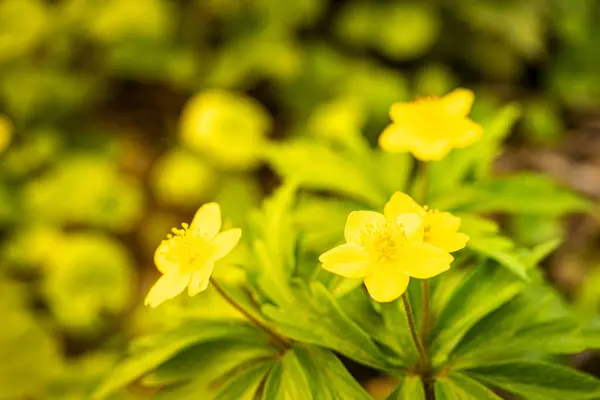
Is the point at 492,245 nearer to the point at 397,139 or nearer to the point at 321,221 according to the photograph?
the point at 397,139

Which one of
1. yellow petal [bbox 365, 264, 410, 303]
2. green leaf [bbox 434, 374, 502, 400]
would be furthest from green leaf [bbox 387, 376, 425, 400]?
yellow petal [bbox 365, 264, 410, 303]

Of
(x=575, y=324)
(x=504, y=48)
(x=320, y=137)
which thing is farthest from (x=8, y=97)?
(x=575, y=324)

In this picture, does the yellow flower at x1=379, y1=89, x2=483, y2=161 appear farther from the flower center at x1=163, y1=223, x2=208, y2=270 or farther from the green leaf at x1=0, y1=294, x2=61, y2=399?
the green leaf at x1=0, y1=294, x2=61, y2=399

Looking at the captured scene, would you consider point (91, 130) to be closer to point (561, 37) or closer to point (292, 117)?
point (292, 117)

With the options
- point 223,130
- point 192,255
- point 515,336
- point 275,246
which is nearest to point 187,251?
point 192,255

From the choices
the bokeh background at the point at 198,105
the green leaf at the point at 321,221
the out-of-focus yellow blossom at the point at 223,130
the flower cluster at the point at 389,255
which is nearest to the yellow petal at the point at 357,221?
the flower cluster at the point at 389,255

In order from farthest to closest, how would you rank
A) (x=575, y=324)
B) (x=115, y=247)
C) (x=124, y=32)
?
(x=124, y=32) < (x=115, y=247) < (x=575, y=324)

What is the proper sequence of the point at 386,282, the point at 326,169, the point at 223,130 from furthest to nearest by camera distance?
the point at 223,130, the point at 326,169, the point at 386,282
